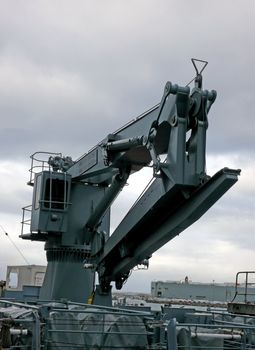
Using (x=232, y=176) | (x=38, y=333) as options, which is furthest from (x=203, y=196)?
(x=38, y=333)

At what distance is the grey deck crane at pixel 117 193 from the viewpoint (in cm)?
1482

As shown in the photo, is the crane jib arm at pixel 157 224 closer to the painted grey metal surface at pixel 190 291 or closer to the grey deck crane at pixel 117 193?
the grey deck crane at pixel 117 193

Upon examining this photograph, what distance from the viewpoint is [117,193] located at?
1908cm

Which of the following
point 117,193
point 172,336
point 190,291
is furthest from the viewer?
point 190,291

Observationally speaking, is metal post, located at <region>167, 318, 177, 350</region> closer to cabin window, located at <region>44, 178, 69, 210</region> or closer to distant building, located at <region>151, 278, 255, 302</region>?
cabin window, located at <region>44, 178, 69, 210</region>

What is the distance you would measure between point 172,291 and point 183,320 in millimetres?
44260

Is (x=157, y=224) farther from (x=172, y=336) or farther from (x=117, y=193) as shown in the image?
(x=172, y=336)

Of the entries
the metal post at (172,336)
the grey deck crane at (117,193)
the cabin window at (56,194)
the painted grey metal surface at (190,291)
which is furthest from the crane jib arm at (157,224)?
the painted grey metal surface at (190,291)

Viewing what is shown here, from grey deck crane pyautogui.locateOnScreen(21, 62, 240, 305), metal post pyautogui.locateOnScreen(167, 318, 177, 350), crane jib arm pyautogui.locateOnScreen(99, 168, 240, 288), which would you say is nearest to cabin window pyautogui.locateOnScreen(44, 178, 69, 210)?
grey deck crane pyautogui.locateOnScreen(21, 62, 240, 305)

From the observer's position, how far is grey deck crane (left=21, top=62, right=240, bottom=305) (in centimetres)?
1482

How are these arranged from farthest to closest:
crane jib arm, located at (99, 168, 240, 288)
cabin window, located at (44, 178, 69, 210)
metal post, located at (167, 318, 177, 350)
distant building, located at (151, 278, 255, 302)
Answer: distant building, located at (151, 278, 255, 302) → cabin window, located at (44, 178, 69, 210) → crane jib arm, located at (99, 168, 240, 288) → metal post, located at (167, 318, 177, 350)

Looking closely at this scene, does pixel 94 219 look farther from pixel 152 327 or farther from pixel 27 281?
pixel 27 281

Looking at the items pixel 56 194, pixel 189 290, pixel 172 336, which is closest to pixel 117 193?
pixel 56 194

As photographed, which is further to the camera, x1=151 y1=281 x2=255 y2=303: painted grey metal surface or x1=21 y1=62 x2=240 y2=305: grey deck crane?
x1=151 y1=281 x2=255 y2=303: painted grey metal surface
